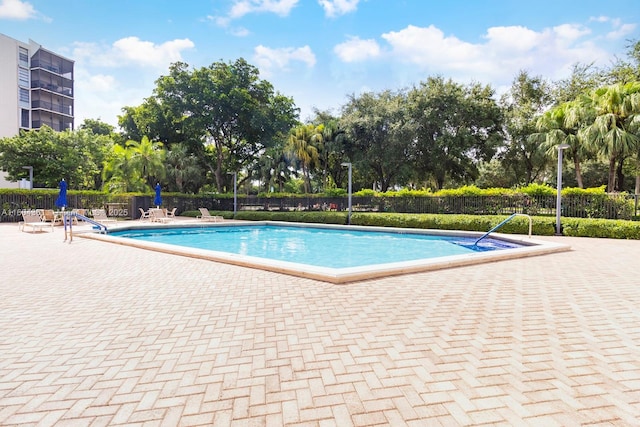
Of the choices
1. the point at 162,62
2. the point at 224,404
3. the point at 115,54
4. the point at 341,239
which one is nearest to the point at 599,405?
the point at 224,404

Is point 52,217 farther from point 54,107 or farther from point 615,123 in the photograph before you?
point 54,107

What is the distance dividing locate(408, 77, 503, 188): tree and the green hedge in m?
9.14

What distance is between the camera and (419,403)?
2.17m

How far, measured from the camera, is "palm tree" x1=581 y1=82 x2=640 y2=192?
16141 mm

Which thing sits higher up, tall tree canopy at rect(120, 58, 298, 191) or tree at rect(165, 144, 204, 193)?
tall tree canopy at rect(120, 58, 298, 191)

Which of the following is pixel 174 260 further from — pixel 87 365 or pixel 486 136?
pixel 486 136

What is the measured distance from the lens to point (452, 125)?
80.0 feet

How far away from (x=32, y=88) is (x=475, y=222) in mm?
54094

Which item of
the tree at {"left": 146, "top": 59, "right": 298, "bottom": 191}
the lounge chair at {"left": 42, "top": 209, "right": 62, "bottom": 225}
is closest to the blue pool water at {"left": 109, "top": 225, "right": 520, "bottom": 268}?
the lounge chair at {"left": 42, "top": 209, "right": 62, "bottom": 225}

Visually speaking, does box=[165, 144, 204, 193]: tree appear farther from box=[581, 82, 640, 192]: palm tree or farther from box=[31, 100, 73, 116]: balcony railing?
Result: box=[31, 100, 73, 116]: balcony railing

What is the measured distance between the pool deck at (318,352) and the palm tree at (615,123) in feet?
48.7

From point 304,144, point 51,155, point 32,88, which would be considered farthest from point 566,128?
point 32,88

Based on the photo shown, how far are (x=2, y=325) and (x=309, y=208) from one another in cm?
2006

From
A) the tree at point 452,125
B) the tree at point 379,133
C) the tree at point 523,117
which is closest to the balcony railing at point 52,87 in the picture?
the tree at point 379,133
